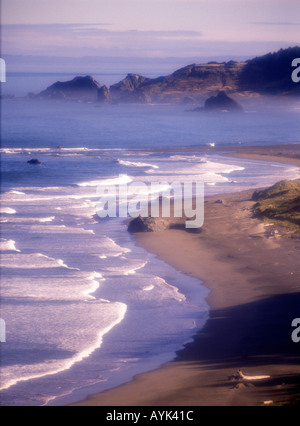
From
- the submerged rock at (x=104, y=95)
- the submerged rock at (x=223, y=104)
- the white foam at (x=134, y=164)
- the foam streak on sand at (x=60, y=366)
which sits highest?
the submerged rock at (x=104, y=95)

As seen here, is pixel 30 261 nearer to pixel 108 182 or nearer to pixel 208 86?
pixel 108 182

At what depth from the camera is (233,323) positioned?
10.6 metres

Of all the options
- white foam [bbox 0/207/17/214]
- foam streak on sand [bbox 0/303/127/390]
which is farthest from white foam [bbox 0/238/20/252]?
foam streak on sand [bbox 0/303/127/390]

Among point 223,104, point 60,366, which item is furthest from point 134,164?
point 223,104

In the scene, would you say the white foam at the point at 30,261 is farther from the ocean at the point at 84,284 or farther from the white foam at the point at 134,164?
the white foam at the point at 134,164

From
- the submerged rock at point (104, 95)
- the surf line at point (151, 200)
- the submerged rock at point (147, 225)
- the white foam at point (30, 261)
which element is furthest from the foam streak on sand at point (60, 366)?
the submerged rock at point (104, 95)

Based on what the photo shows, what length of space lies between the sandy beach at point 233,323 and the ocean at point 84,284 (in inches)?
17.5

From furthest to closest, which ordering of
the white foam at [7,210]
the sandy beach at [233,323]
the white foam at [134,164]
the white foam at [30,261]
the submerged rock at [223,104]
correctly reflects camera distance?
1. the submerged rock at [223,104]
2. the white foam at [134,164]
3. the white foam at [7,210]
4. the white foam at [30,261]
5. the sandy beach at [233,323]

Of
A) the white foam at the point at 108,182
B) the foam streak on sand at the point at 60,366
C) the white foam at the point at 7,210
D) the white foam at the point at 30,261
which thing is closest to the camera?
the foam streak on sand at the point at 60,366

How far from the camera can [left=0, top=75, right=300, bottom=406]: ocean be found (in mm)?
9047

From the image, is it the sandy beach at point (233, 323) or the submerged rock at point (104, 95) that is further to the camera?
the submerged rock at point (104, 95)

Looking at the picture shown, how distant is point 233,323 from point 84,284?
4.13m

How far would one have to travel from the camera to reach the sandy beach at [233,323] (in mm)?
7762
